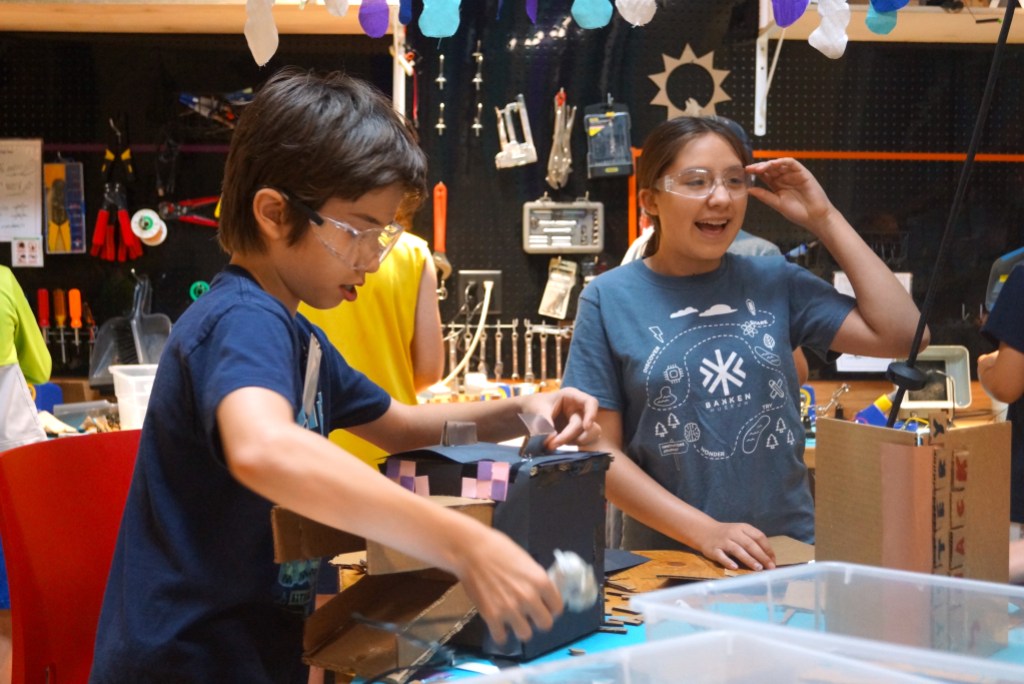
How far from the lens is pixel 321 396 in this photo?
141 centimetres

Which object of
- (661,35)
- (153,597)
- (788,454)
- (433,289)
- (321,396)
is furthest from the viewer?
(661,35)

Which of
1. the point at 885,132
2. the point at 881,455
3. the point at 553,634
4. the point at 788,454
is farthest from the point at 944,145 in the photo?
the point at 553,634

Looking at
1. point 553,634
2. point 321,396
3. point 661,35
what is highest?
point 661,35

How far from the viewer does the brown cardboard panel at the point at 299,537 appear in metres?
1.06

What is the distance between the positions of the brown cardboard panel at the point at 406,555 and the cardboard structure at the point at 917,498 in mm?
492

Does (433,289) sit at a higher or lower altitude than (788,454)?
higher

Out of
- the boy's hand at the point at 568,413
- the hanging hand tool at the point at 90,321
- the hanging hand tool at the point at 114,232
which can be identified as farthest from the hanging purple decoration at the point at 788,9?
the hanging hand tool at the point at 90,321

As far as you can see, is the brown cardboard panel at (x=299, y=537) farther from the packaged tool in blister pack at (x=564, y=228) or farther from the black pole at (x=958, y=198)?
the packaged tool in blister pack at (x=564, y=228)

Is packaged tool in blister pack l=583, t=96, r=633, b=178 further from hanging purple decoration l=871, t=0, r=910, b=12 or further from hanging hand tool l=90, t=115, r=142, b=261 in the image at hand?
hanging purple decoration l=871, t=0, r=910, b=12

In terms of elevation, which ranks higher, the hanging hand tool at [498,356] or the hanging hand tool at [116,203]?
the hanging hand tool at [116,203]

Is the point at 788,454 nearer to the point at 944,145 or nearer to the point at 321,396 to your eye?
the point at 321,396

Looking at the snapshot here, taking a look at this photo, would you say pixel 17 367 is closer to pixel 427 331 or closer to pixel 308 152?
pixel 427 331

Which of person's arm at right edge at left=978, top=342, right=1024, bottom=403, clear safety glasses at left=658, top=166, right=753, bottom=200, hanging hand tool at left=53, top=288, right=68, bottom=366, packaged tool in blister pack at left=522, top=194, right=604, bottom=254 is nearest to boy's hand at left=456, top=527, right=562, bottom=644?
clear safety glasses at left=658, top=166, right=753, bottom=200

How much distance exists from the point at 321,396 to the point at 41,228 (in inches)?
131
